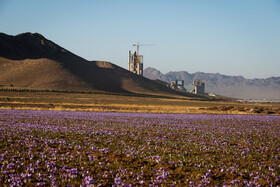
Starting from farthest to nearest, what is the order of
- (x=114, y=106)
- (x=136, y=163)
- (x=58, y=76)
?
(x=58, y=76) → (x=114, y=106) → (x=136, y=163)

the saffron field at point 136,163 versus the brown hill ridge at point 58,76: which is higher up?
the brown hill ridge at point 58,76

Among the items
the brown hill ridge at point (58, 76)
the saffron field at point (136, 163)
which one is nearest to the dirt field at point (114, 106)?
the saffron field at point (136, 163)

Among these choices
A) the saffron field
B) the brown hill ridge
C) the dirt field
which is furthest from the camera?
the brown hill ridge

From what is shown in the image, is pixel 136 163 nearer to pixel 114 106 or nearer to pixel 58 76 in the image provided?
pixel 114 106

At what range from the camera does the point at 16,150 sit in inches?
441

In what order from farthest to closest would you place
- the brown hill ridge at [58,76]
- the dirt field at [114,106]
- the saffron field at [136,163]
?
the brown hill ridge at [58,76], the dirt field at [114,106], the saffron field at [136,163]

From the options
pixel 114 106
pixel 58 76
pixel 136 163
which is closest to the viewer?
pixel 136 163

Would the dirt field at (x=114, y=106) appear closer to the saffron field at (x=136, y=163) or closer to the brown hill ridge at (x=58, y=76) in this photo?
the saffron field at (x=136, y=163)

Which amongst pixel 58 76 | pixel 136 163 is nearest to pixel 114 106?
pixel 136 163

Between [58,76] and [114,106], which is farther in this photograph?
[58,76]

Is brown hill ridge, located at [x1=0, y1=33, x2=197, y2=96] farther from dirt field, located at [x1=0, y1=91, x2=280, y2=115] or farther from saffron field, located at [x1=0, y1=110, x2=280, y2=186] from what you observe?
saffron field, located at [x1=0, y1=110, x2=280, y2=186]

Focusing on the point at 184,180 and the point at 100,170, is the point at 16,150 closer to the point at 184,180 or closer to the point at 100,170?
the point at 100,170

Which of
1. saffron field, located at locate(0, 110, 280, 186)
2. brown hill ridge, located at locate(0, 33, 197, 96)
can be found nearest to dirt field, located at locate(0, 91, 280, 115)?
saffron field, located at locate(0, 110, 280, 186)

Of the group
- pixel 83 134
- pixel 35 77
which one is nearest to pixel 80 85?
pixel 35 77
